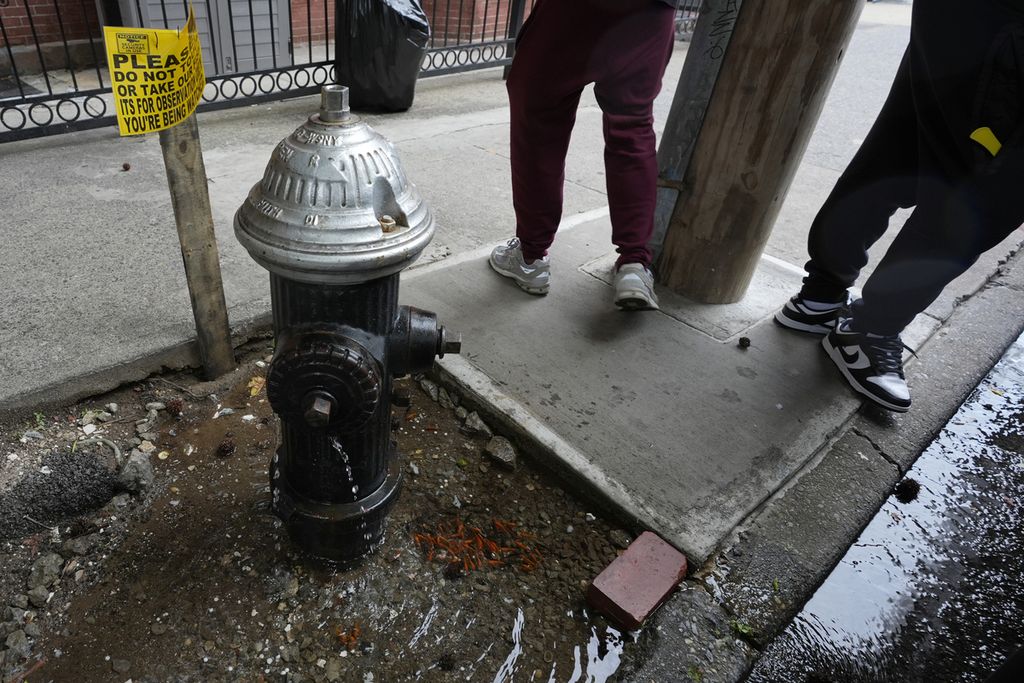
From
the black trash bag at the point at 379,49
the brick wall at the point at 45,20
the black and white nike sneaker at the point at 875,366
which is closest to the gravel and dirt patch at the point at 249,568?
the black and white nike sneaker at the point at 875,366

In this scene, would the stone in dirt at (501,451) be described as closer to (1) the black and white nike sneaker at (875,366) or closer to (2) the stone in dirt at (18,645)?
(2) the stone in dirt at (18,645)

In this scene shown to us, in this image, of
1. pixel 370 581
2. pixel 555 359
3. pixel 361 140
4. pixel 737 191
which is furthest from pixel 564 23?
pixel 370 581

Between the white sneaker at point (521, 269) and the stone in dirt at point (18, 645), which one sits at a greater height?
the white sneaker at point (521, 269)

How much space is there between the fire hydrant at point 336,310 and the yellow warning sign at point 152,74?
0.58 meters

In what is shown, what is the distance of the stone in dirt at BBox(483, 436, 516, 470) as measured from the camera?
207 centimetres

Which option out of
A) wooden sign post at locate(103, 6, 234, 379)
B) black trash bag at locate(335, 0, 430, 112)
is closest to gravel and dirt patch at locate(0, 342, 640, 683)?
wooden sign post at locate(103, 6, 234, 379)

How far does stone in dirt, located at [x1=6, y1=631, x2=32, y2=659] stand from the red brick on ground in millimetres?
1323

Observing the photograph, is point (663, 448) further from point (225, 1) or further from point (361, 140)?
point (225, 1)

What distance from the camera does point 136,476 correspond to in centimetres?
186

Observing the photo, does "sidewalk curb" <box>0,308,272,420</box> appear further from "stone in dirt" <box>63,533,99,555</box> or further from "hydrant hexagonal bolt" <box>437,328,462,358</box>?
"hydrant hexagonal bolt" <box>437,328,462,358</box>

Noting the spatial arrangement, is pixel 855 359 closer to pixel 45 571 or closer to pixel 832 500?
pixel 832 500

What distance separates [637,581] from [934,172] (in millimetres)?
1660

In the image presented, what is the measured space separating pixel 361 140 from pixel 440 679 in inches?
48.0

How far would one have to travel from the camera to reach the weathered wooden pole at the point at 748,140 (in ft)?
7.52
